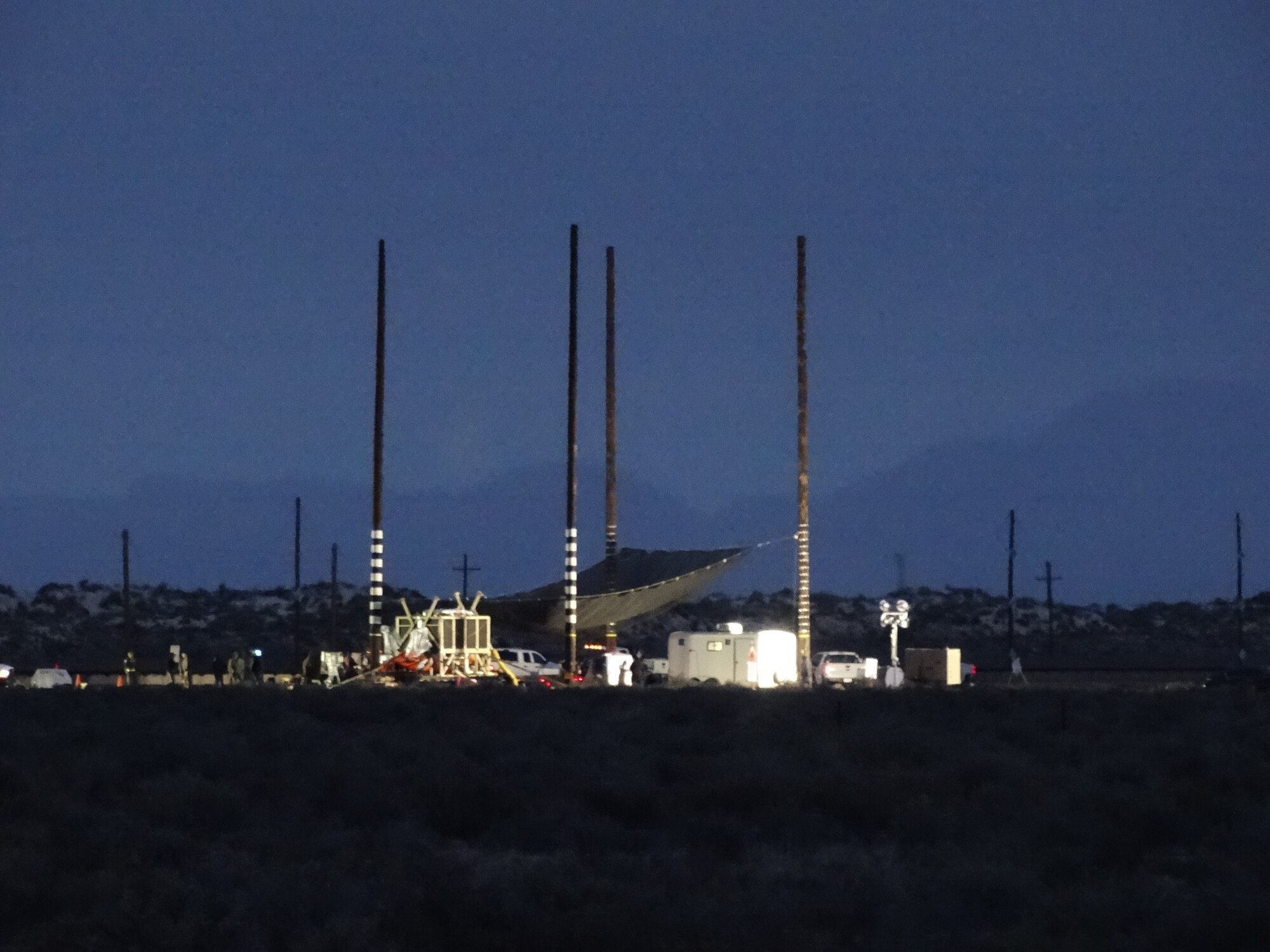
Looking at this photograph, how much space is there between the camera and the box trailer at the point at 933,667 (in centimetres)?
5197

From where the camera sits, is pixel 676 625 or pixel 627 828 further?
pixel 676 625

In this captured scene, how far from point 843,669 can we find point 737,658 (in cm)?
576

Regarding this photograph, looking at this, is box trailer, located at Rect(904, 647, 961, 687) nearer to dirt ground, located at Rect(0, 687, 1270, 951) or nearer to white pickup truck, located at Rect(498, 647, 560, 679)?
white pickup truck, located at Rect(498, 647, 560, 679)

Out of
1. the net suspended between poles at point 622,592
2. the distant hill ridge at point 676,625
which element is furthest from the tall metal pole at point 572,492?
the distant hill ridge at point 676,625

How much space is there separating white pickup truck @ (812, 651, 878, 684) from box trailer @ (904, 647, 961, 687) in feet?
4.96

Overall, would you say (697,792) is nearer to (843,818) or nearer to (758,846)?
(843,818)

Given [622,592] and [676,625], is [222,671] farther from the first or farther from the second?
[676,625]

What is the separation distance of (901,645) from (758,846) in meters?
90.2

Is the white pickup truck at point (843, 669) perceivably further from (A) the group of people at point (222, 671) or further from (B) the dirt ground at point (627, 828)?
(B) the dirt ground at point (627, 828)

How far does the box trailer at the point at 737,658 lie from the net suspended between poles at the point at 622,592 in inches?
67.9

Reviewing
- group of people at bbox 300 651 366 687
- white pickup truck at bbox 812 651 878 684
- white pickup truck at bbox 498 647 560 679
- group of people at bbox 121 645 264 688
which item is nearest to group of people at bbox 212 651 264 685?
group of people at bbox 121 645 264 688

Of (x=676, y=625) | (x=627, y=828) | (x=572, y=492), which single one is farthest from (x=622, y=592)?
(x=676, y=625)

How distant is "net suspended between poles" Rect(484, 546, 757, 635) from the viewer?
173ft

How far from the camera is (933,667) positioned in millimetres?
52438
